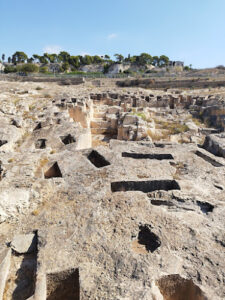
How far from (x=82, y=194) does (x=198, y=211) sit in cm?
203

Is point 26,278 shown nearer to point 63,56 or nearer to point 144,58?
point 144,58

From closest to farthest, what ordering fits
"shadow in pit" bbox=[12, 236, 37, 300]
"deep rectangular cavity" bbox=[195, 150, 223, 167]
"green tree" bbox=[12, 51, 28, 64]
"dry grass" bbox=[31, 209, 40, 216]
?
"shadow in pit" bbox=[12, 236, 37, 300] → "dry grass" bbox=[31, 209, 40, 216] → "deep rectangular cavity" bbox=[195, 150, 223, 167] → "green tree" bbox=[12, 51, 28, 64]

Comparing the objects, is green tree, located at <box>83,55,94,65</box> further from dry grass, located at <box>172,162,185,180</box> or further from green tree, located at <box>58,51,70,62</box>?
dry grass, located at <box>172,162,185,180</box>

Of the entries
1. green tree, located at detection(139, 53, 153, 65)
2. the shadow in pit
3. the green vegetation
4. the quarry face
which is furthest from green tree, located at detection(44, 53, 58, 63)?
the shadow in pit

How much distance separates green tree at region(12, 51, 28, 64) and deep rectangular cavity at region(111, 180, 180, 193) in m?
89.9

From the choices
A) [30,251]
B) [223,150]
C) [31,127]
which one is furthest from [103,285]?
[31,127]

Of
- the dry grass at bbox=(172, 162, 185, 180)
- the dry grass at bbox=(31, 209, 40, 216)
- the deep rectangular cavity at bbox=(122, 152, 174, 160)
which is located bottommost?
the dry grass at bbox=(31, 209, 40, 216)

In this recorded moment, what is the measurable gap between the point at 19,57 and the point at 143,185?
304 feet

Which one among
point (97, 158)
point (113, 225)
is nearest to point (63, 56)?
point (97, 158)

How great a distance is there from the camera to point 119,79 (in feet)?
135

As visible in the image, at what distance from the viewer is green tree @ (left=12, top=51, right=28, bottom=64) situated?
7831 cm

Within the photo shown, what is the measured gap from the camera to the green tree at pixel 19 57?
7831 cm

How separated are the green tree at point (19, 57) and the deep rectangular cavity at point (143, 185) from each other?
8995cm

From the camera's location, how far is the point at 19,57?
3132 inches
